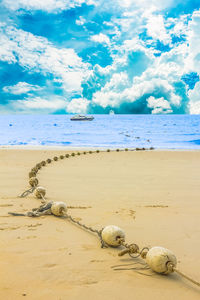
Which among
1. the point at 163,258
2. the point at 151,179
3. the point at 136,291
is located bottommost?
the point at 136,291

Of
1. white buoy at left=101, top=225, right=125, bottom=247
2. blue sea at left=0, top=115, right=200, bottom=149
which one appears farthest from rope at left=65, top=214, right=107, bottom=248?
blue sea at left=0, top=115, right=200, bottom=149

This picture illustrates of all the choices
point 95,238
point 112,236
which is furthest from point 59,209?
point 112,236

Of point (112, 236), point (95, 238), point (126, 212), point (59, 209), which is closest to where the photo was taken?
point (112, 236)

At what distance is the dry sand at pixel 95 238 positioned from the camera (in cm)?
203

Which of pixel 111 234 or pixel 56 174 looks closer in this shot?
pixel 111 234

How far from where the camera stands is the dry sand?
6.66 feet

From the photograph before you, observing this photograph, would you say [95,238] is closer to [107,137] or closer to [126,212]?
[126,212]

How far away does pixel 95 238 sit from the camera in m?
2.97

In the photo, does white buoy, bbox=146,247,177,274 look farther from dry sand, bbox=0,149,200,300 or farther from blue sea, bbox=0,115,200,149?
blue sea, bbox=0,115,200,149

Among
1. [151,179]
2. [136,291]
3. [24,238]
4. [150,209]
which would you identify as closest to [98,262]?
[136,291]

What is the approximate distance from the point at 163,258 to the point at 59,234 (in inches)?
A: 52.2

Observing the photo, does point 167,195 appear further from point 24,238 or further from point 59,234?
point 24,238

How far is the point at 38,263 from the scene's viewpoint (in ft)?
7.80

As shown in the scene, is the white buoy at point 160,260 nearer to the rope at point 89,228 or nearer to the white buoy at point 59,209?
the rope at point 89,228
